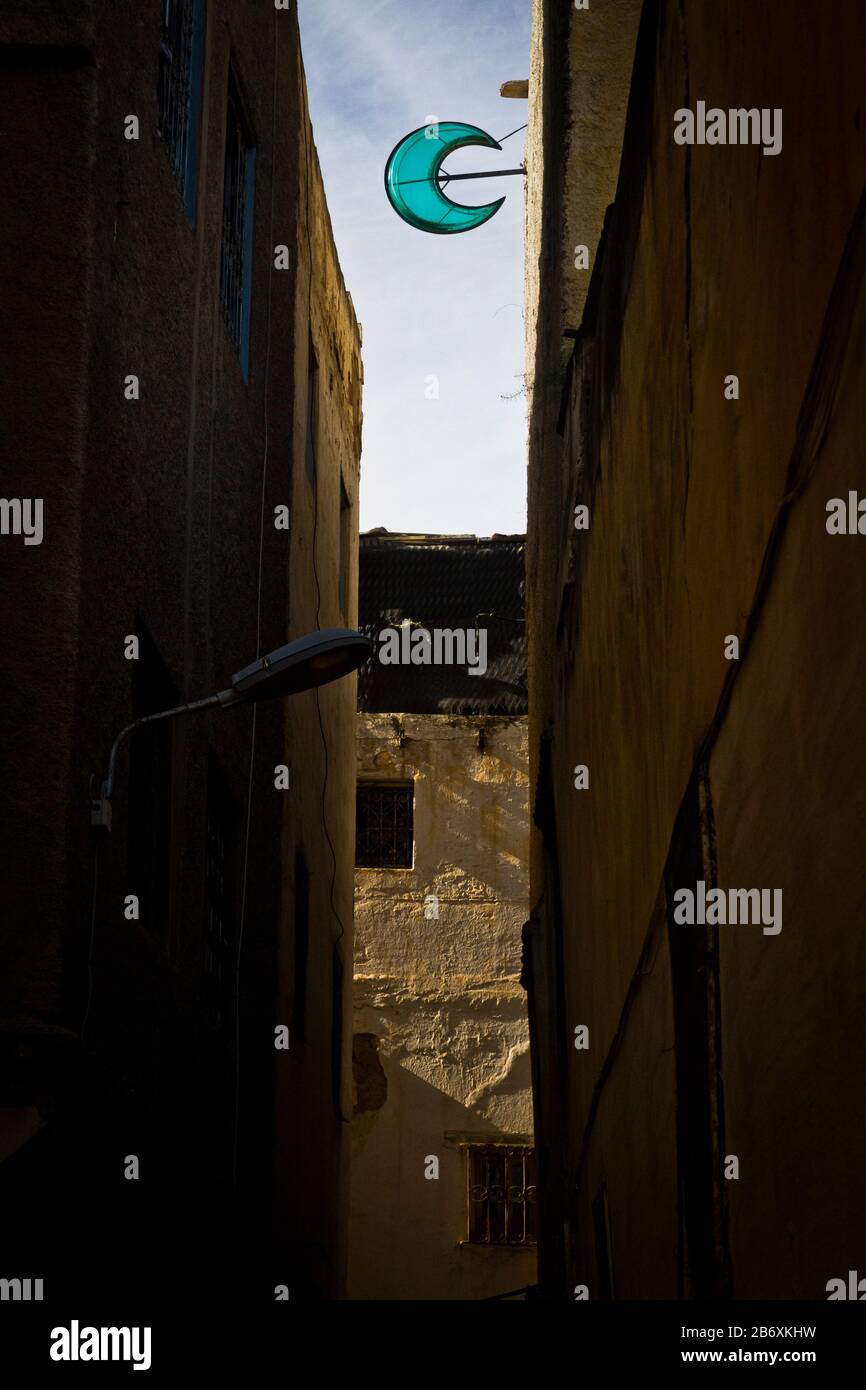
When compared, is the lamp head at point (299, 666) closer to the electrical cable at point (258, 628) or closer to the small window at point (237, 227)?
the electrical cable at point (258, 628)

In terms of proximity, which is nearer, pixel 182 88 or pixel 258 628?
pixel 182 88

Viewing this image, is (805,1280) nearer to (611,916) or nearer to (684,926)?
(684,926)

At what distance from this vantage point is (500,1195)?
1997 cm

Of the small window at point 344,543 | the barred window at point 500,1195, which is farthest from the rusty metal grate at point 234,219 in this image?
the barred window at point 500,1195

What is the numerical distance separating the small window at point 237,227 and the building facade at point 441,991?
11.4 metres

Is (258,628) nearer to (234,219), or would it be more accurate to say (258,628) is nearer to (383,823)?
(234,219)

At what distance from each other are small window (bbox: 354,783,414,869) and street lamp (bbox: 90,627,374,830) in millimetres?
14088

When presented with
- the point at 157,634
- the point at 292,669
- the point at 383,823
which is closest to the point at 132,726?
the point at 292,669

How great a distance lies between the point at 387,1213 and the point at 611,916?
44.1ft

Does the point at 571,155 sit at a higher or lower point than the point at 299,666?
higher

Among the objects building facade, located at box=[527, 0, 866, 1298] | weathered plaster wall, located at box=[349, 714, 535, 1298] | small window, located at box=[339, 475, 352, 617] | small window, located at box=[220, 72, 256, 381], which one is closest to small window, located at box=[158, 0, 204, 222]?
small window, located at box=[220, 72, 256, 381]

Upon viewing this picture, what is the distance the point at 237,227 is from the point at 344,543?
250 inches

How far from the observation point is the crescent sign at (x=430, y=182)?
1318 cm

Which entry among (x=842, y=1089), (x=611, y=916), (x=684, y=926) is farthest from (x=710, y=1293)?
(x=611, y=916)
